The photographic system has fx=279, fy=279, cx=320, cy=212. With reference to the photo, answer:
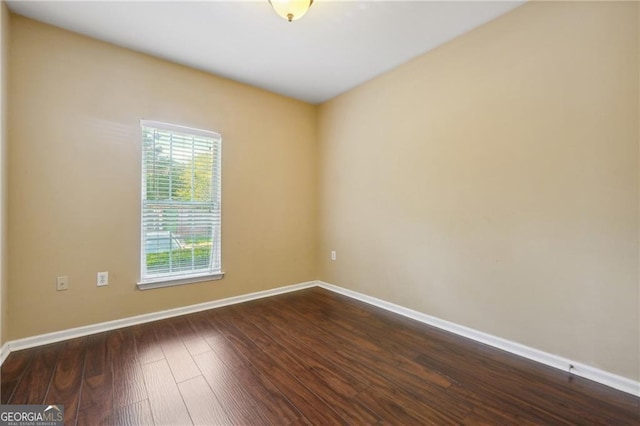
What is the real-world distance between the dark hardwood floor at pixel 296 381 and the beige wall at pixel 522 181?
37 centimetres

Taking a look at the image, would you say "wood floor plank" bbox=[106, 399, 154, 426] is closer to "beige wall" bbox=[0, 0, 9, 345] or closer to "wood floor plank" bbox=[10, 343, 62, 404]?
"wood floor plank" bbox=[10, 343, 62, 404]

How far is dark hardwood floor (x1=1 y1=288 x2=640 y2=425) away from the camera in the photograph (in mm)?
1497

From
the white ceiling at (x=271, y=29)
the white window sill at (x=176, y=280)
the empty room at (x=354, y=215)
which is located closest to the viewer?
the empty room at (x=354, y=215)

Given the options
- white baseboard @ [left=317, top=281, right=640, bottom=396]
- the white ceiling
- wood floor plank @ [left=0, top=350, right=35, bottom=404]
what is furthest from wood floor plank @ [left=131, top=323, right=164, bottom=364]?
the white ceiling

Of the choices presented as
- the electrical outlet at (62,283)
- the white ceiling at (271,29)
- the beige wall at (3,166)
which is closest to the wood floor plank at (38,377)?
the beige wall at (3,166)

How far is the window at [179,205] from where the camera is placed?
2.69 metres

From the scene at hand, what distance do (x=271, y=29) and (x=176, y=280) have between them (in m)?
2.50

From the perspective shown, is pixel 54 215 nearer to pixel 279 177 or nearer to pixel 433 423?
pixel 279 177

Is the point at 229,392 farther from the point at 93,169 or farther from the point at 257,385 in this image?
the point at 93,169

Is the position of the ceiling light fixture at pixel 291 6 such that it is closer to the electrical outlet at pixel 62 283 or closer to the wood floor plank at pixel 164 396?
the wood floor plank at pixel 164 396

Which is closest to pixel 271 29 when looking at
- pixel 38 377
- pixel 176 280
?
pixel 176 280

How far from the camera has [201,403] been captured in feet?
5.15

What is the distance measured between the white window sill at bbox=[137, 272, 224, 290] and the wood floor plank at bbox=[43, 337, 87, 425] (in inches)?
23.2

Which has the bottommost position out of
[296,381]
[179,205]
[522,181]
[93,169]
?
[296,381]
